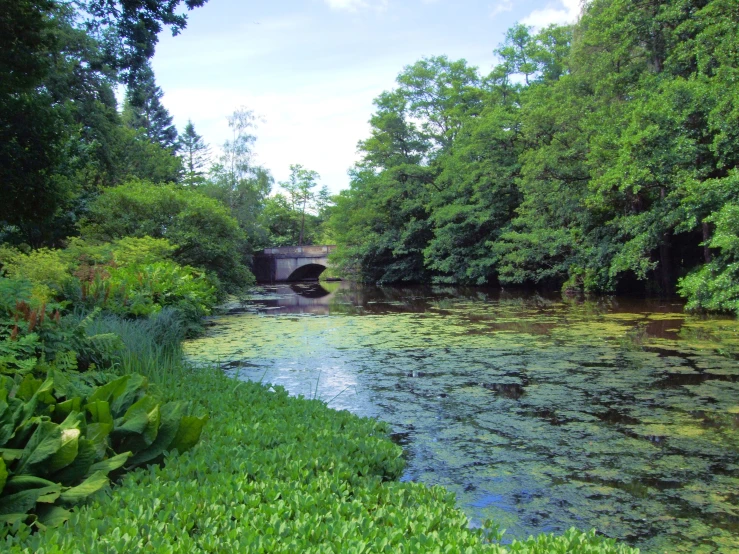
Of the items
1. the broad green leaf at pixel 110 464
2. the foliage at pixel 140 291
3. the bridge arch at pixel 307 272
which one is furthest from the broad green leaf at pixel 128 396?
the bridge arch at pixel 307 272

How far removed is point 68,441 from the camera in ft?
8.76

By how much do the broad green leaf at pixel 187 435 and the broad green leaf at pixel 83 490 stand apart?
62cm

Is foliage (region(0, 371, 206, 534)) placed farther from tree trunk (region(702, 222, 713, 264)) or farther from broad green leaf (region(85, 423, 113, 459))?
tree trunk (region(702, 222, 713, 264))

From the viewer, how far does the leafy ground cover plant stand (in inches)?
84.8

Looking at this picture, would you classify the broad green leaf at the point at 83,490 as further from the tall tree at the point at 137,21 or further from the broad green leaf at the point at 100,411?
the tall tree at the point at 137,21

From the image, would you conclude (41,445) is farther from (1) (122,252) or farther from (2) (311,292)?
(2) (311,292)

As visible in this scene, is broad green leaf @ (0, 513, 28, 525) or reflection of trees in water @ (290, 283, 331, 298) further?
reflection of trees in water @ (290, 283, 331, 298)

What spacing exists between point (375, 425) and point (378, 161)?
33.5 m

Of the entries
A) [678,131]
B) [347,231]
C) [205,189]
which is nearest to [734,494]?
[678,131]

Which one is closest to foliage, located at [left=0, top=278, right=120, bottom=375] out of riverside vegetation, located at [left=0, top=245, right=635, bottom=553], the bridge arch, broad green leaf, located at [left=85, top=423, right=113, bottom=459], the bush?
riverside vegetation, located at [left=0, top=245, right=635, bottom=553]

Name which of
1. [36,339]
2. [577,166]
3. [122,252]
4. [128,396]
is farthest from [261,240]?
[128,396]

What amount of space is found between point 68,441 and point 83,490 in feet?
0.78

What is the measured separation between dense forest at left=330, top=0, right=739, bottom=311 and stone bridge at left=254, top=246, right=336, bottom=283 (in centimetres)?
1140

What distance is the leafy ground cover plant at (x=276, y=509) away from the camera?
7.07 feet
